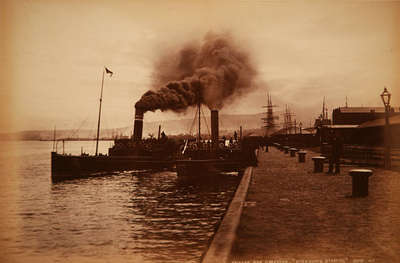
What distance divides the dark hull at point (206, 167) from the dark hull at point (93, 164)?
11588mm

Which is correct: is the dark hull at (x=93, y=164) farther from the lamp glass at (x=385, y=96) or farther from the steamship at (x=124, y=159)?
the lamp glass at (x=385, y=96)

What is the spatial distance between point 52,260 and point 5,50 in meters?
4.38

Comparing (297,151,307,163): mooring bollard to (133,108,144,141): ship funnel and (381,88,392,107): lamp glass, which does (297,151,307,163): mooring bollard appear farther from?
(133,108,144,141): ship funnel

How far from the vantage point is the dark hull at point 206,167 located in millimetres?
22594

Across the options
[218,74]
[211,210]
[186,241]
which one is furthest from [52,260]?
[218,74]

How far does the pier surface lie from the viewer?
452 cm

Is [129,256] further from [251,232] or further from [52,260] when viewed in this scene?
[251,232]

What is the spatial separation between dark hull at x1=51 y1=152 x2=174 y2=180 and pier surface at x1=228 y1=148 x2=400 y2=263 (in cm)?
2669

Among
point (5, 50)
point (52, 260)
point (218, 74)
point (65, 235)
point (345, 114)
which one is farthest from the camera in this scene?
point (345, 114)

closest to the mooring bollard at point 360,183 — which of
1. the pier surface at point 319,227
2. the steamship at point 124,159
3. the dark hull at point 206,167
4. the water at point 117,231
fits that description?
the pier surface at point 319,227

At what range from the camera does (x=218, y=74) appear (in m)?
18.0

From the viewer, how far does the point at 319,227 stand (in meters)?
5.69

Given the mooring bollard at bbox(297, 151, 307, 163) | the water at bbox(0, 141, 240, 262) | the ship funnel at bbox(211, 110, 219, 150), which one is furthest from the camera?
the ship funnel at bbox(211, 110, 219, 150)

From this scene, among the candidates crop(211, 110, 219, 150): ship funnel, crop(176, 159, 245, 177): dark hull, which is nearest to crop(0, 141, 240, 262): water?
crop(176, 159, 245, 177): dark hull
